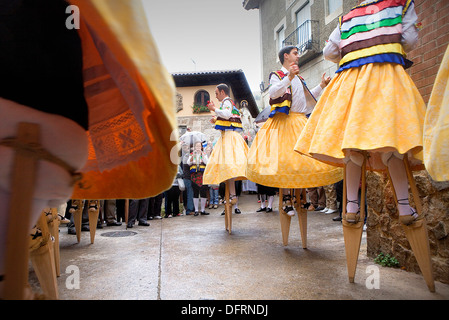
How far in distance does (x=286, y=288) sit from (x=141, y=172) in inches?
48.8

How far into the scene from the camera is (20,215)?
0.75 meters

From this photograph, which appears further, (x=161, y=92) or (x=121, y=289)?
(x=121, y=289)

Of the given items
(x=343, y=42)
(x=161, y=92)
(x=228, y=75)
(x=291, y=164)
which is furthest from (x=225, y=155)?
(x=228, y=75)

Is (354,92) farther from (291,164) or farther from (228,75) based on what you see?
(228,75)

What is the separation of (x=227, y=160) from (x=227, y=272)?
2.16 meters

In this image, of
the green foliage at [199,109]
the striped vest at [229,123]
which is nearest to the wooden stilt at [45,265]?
the striped vest at [229,123]

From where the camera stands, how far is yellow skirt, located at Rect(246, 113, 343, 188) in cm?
273

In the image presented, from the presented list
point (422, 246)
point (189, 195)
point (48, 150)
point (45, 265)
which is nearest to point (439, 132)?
point (422, 246)

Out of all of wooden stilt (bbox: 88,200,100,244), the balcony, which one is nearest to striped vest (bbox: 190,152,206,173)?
Answer: wooden stilt (bbox: 88,200,100,244)

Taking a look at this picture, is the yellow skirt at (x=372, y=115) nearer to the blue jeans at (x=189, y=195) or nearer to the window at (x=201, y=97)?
the blue jeans at (x=189, y=195)

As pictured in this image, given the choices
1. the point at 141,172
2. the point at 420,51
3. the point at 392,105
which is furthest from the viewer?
the point at 420,51

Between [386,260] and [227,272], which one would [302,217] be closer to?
[386,260]

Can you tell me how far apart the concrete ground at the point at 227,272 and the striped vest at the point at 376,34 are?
1416mm

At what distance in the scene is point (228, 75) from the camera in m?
18.4
